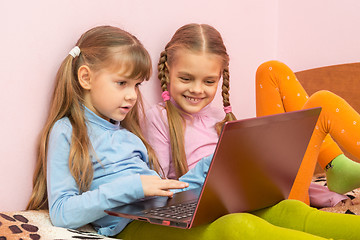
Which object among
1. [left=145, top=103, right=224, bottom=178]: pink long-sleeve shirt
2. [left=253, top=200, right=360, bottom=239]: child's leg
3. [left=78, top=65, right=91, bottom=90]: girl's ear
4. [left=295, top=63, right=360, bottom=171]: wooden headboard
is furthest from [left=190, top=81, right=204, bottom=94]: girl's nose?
[left=295, top=63, right=360, bottom=171]: wooden headboard

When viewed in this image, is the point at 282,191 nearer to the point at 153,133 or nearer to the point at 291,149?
the point at 291,149

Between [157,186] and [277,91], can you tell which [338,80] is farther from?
[157,186]

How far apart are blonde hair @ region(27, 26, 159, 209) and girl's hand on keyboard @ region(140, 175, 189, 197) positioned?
5.5 inches

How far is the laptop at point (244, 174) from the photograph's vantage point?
87 centimetres

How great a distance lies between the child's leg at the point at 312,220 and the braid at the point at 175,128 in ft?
1.36

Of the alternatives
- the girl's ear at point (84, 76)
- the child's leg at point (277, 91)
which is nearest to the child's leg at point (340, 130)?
the child's leg at point (277, 91)

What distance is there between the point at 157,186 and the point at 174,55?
0.53m

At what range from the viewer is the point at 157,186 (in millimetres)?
1096

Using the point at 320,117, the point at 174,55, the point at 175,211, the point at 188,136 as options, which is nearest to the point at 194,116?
the point at 188,136

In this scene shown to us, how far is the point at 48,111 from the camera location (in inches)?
48.4

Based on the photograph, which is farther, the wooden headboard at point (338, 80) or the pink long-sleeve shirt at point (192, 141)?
the wooden headboard at point (338, 80)

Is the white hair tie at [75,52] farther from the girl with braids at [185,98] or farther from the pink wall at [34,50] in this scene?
the girl with braids at [185,98]

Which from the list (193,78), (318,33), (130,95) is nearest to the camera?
(130,95)

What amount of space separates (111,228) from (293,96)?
77 cm
